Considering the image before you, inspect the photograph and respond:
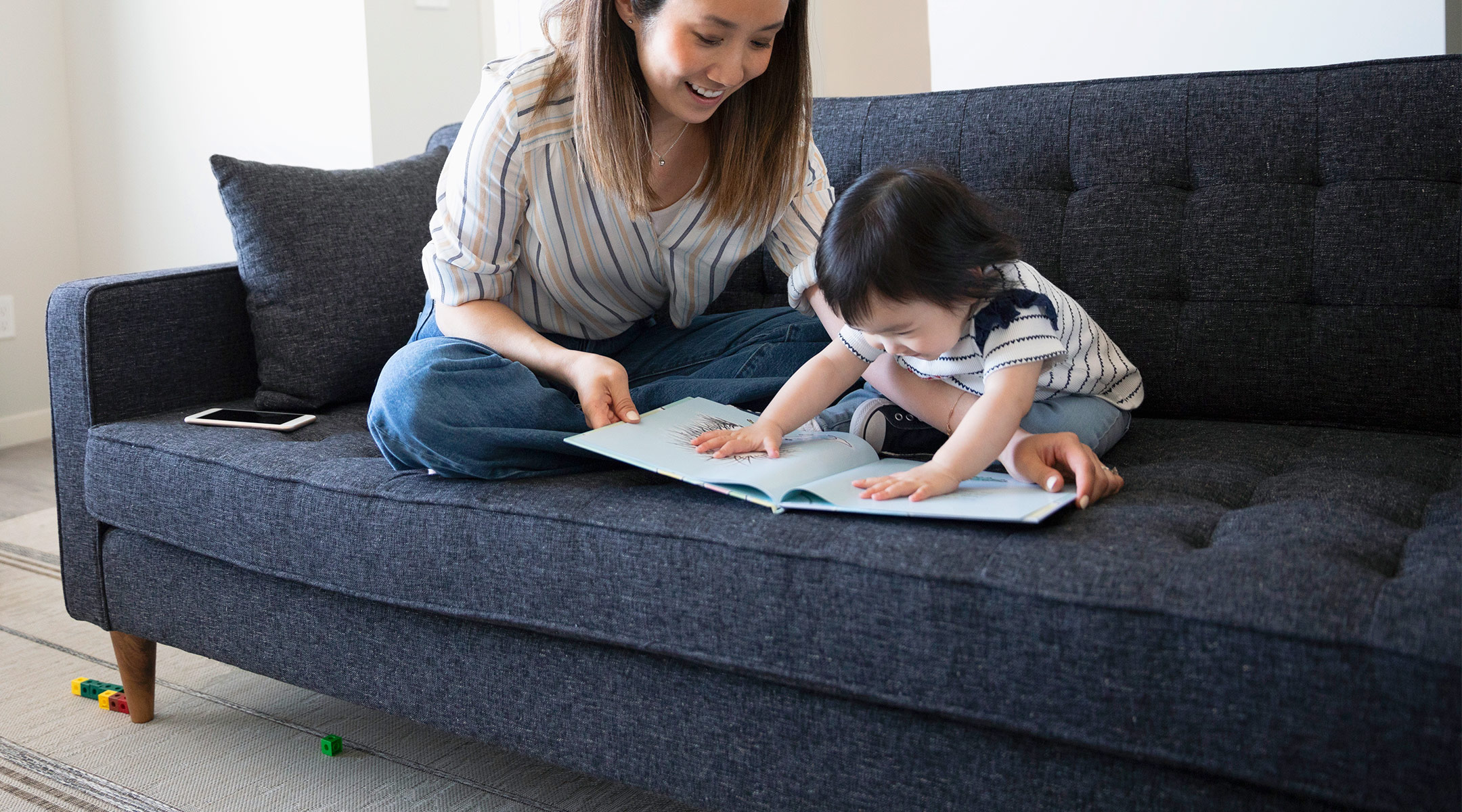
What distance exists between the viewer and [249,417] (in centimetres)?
150

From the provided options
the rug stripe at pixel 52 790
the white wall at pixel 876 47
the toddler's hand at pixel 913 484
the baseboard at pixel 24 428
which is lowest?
→ the rug stripe at pixel 52 790

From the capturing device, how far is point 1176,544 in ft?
2.92

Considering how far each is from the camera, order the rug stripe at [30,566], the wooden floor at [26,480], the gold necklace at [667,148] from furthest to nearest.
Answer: the wooden floor at [26,480], the rug stripe at [30,566], the gold necklace at [667,148]

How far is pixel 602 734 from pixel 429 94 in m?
2.20

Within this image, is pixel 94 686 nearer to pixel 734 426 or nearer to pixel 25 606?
pixel 25 606

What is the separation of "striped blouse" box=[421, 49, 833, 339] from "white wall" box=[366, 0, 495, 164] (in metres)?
1.54

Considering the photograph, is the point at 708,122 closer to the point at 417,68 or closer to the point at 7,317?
the point at 417,68

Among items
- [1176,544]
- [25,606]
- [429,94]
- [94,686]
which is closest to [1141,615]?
[1176,544]

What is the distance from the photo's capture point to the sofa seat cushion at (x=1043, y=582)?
753 mm

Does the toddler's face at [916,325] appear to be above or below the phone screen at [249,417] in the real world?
above

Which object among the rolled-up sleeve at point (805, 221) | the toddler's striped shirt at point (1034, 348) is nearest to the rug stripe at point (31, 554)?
the rolled-up sleeve at point (805, 221)

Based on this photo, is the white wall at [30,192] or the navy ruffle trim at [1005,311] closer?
the navy ruffle trim at [1005,311]

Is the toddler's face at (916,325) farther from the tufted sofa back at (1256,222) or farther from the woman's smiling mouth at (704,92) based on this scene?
the tufted sofa back at (1256,222)

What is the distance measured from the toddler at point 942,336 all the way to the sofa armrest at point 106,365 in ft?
2.75
